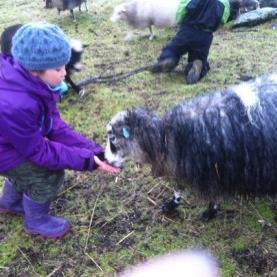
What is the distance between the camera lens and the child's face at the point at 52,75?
9.29ft

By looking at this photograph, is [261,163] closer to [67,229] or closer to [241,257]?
[241,257]

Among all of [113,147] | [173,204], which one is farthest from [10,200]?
[173,204]

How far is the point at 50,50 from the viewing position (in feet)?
8.89

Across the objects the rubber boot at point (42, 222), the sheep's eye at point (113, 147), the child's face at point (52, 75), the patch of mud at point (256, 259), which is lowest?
the rubber boot at point (42, 222)

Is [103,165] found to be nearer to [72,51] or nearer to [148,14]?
[72,51]

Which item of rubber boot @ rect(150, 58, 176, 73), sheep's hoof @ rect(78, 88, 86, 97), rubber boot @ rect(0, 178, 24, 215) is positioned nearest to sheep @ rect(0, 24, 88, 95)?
sheep's hoof @ rect(78, 88, 86, 97)

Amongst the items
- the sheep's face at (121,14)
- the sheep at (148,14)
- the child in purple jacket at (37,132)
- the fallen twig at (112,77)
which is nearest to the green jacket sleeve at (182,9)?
the fallen twig at (112,77)

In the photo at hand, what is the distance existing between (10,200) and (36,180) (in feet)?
1.97

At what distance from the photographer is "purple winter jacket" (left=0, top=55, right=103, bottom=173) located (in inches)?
111

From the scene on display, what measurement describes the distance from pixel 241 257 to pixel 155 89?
2.91 meters

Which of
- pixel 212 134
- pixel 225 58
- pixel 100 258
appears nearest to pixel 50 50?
pixel 212 134

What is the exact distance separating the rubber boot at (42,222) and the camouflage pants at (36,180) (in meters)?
0.10

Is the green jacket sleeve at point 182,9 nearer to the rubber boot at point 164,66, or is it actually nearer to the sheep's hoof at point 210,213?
the rubber boot at point 164,66

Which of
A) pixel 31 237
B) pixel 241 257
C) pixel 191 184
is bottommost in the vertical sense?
Answer: pixel 31 237
